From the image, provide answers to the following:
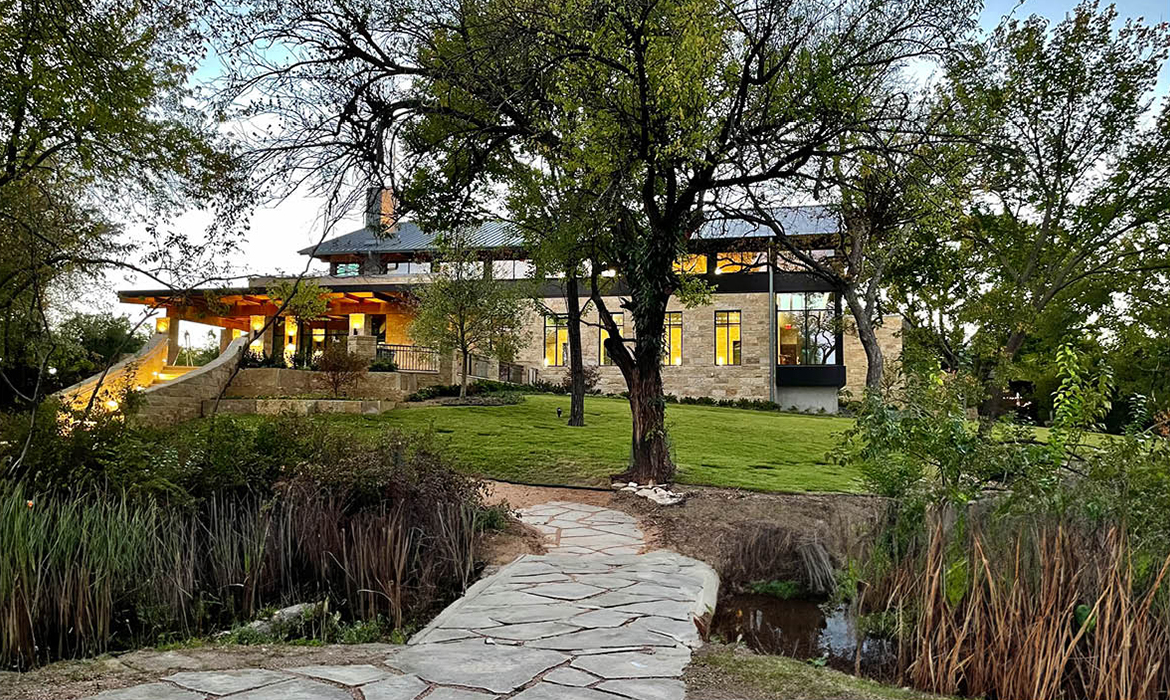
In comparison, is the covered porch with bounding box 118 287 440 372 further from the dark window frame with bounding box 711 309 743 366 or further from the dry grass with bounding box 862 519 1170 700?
the dry grass with bounding box 862 519 1170 700

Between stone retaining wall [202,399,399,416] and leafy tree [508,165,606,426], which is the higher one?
leafy tree [508,165,606,426]

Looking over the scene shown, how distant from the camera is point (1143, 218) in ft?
37.8

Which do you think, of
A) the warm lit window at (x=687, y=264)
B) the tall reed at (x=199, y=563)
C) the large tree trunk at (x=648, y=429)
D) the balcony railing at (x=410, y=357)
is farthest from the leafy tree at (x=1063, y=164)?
the balcony railing at (x=410, y=357)

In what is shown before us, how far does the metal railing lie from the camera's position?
70.4ft

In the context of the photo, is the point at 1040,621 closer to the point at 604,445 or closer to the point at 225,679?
the point at 225,679

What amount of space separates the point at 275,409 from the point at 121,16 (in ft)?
33.8

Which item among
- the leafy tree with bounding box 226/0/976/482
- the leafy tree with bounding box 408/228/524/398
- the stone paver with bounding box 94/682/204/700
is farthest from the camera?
the leafy tree with bounding box 408/228/524/398

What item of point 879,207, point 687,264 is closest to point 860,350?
point 687,264

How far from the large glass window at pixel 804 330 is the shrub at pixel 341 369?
46.3 feet

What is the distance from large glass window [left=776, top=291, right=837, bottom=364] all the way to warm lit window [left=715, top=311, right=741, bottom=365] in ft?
4.68

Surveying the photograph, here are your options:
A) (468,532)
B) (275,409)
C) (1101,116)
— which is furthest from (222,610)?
(1101,116)

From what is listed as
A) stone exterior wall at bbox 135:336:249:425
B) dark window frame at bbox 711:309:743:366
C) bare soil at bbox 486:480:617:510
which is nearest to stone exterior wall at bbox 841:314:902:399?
dark window frame at bbox 711:309:743:366

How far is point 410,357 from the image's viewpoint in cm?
2186

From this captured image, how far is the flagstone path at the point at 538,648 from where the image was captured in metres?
2.72
